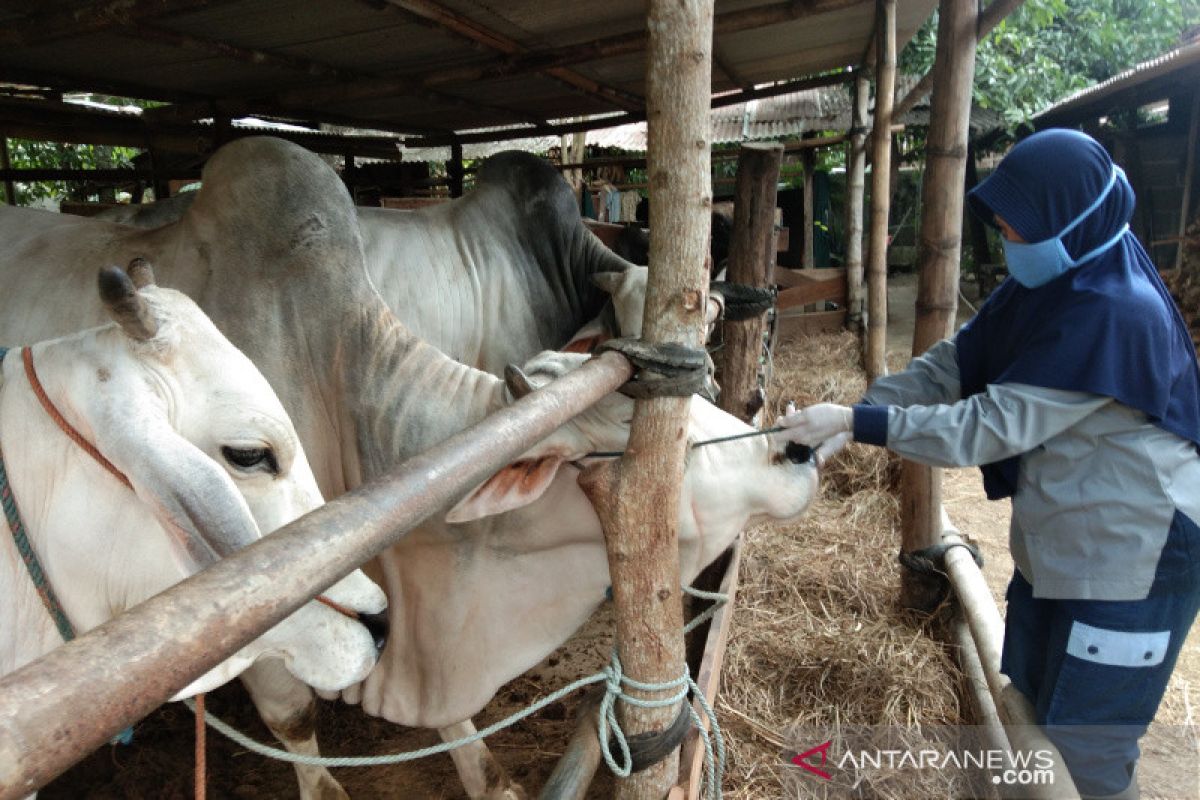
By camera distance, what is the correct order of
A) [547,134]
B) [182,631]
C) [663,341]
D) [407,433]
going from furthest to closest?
[547,134], [407,433], [663,341], [182,631]

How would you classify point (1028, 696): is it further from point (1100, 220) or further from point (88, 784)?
point (88, 784)

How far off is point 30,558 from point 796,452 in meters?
1.74

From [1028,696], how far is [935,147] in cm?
191

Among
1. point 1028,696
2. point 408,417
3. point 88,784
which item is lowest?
point 88,784

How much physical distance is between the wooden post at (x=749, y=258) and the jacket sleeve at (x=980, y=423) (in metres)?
1.52

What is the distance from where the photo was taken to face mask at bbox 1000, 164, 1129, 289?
1.93m

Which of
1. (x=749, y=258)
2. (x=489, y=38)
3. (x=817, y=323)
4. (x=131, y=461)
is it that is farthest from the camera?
(x=817, y=323)

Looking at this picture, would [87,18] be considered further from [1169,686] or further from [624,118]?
[1169,686]

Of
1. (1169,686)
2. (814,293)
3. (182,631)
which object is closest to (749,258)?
(1169,686)

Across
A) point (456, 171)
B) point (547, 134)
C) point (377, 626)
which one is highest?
point (547, 134)

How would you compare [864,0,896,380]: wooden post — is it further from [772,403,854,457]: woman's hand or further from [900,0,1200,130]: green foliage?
[900,0,1200,130]: green foliage

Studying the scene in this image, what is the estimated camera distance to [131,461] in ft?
3.71

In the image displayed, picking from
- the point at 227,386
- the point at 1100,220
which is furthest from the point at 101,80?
the point at 1100,220

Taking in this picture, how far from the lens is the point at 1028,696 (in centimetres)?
235
